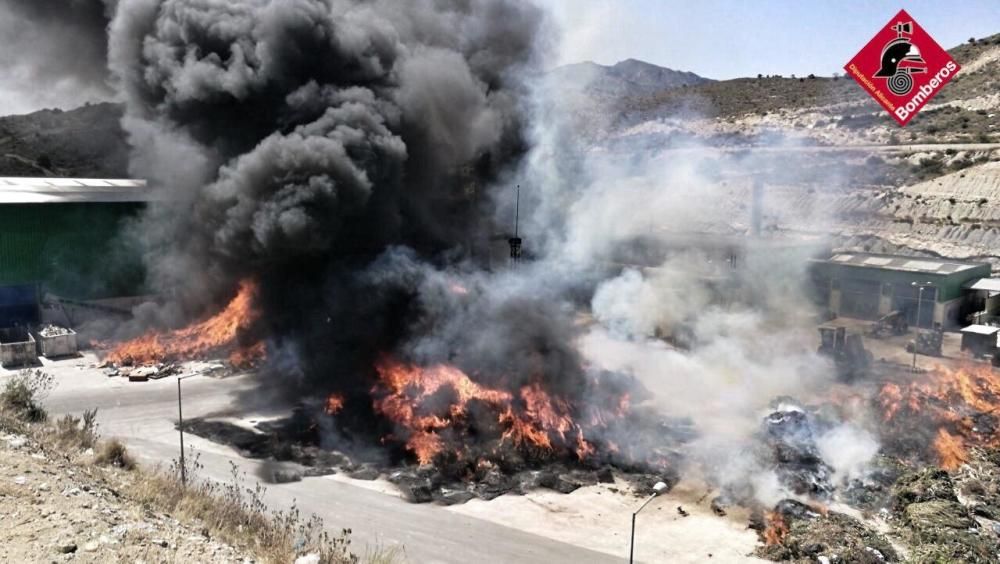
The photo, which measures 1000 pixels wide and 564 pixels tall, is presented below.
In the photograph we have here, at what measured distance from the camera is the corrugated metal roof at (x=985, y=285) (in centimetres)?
3953

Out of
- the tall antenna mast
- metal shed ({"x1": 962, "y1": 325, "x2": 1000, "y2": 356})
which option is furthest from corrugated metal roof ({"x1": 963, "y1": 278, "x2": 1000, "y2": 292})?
the tall antenna mast

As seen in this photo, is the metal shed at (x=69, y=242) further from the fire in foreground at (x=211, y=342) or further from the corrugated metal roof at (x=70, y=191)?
the fire in foreground at (x=211, y=342)

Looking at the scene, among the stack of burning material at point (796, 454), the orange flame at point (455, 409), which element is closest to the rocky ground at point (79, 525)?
the orange flame at point (455, 409)

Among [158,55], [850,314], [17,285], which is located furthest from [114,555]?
[850,314]

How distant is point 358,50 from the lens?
103 feet

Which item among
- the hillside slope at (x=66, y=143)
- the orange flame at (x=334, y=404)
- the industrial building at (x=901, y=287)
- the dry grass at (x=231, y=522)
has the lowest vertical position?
the orange flame at (x=334, y=404)

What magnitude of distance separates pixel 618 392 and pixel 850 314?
2295 cm

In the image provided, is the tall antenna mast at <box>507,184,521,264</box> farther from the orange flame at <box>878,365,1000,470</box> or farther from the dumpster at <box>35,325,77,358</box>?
the dumpster at <box>35,325,77,358</box>

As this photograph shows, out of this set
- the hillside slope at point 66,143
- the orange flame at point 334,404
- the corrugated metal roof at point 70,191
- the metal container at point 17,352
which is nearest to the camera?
the orange flame at point 334,404

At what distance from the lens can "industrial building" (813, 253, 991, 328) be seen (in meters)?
39.5

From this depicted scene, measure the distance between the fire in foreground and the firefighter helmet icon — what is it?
36016 mm

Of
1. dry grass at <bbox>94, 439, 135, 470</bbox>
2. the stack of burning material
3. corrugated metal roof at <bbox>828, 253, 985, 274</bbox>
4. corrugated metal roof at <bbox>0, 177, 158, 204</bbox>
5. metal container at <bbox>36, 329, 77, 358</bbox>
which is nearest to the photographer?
dry grass at <bbox>94, 439, 135, 470</bbox>

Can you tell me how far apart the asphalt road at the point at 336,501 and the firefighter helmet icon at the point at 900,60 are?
1358 inches

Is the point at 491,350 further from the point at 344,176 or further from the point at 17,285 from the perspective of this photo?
the point at 17,285
